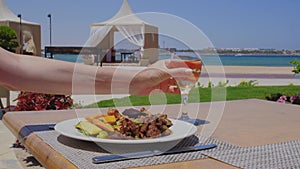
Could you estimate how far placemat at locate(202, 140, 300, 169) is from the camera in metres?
0.84

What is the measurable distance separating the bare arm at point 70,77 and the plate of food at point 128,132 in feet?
0.24

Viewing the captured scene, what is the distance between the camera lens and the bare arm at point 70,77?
1014 mm

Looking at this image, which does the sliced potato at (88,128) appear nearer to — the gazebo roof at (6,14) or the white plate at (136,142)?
the white plate at (136,142)

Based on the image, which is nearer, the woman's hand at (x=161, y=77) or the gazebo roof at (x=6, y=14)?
the woman's hand at (x=161, y=77)

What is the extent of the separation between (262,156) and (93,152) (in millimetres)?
374

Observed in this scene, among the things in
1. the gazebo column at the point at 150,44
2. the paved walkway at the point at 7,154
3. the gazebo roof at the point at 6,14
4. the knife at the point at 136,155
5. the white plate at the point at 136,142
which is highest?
the gazebo roof at the point at 6,14

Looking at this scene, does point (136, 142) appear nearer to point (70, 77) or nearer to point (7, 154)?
point (70, 77)

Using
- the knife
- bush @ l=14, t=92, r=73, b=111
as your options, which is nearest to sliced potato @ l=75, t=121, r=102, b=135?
the knife

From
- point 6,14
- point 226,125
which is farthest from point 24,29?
point 226,125

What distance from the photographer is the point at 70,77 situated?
1077 mm

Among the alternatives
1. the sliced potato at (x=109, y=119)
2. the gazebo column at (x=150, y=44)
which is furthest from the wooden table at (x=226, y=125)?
the gazebo column at (x=150, y=44)

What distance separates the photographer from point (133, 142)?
0.87 metres

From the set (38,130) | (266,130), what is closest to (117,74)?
(38,130)

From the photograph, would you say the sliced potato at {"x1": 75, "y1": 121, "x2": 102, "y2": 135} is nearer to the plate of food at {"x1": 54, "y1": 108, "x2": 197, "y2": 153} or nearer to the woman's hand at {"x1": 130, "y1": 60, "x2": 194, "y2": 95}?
the plate of food at {"x1": 54, "y1": 108, "x2": 197, "y2": 153}
